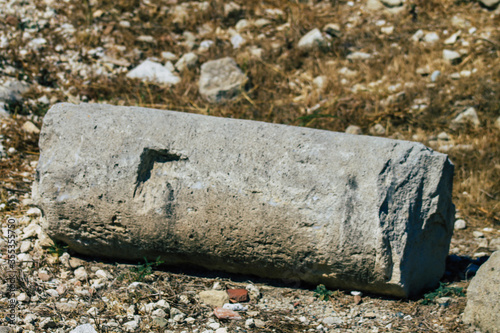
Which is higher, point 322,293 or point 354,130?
point 354,130

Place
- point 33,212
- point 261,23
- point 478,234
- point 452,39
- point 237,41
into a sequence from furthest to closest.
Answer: point 261,23 < point 237,41 < point 452,39 < point 478,234 < point 33,212

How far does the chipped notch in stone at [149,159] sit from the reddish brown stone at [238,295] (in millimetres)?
800

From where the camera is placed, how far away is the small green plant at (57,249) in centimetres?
329

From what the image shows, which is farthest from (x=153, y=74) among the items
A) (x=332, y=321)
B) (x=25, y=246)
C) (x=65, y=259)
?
(x=332, y=321)

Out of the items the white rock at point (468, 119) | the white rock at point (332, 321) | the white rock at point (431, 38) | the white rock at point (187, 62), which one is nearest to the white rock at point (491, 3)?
the white rock at point (431, 38)

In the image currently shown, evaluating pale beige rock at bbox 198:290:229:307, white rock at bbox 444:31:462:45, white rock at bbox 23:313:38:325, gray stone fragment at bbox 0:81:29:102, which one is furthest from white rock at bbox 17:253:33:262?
white rock at bbox 444:31:462:45

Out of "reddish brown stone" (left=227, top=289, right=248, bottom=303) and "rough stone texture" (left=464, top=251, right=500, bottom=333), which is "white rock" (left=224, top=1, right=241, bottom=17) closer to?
"reddish brown stone" (left=227, top=289, right=248, bottom=303)

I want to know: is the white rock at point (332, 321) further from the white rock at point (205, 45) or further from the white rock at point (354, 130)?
the white rock at point (205, 45)

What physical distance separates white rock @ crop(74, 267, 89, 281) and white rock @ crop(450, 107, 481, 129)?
11.6 feet

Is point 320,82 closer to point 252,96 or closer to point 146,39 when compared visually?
point 252,96

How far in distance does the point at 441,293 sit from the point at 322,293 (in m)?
0.72

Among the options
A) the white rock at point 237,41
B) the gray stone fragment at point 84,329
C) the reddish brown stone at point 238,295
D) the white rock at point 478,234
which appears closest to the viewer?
the gray stone fragment at point 84,329

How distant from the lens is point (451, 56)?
18.1ft

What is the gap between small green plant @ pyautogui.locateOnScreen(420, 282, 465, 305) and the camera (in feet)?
10.0
